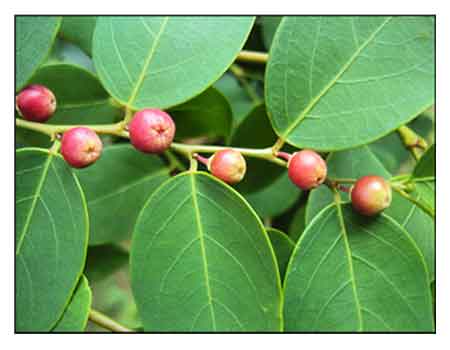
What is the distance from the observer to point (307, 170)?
1.17 metres

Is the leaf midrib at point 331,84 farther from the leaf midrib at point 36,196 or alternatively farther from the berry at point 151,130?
the leaf midrib at point 36,196

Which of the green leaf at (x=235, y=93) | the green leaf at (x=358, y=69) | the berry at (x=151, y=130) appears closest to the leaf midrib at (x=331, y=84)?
the green leaf at (x=358, y=69)

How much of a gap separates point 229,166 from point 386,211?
1.31 feet

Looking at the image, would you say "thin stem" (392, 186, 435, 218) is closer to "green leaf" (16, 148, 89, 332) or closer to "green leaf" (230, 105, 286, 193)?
"green leaf" (230, 105, 286, 193)

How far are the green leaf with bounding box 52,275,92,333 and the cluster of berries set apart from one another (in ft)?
0.78

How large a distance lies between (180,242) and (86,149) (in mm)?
241

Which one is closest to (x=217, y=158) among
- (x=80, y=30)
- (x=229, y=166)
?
(x=229, y=166)

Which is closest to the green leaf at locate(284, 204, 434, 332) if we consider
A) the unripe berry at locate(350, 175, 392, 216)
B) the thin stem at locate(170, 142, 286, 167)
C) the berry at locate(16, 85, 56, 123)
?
the unripe berry at locate(350, 175, 392, 216)

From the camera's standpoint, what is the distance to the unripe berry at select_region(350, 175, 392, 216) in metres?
1.18

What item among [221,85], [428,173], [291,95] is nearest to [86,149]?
[291,95]

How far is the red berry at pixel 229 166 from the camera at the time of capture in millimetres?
1167

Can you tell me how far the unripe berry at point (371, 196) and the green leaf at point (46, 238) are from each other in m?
0.51

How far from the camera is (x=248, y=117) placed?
4.83 ft

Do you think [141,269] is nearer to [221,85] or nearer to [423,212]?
[423,212]
